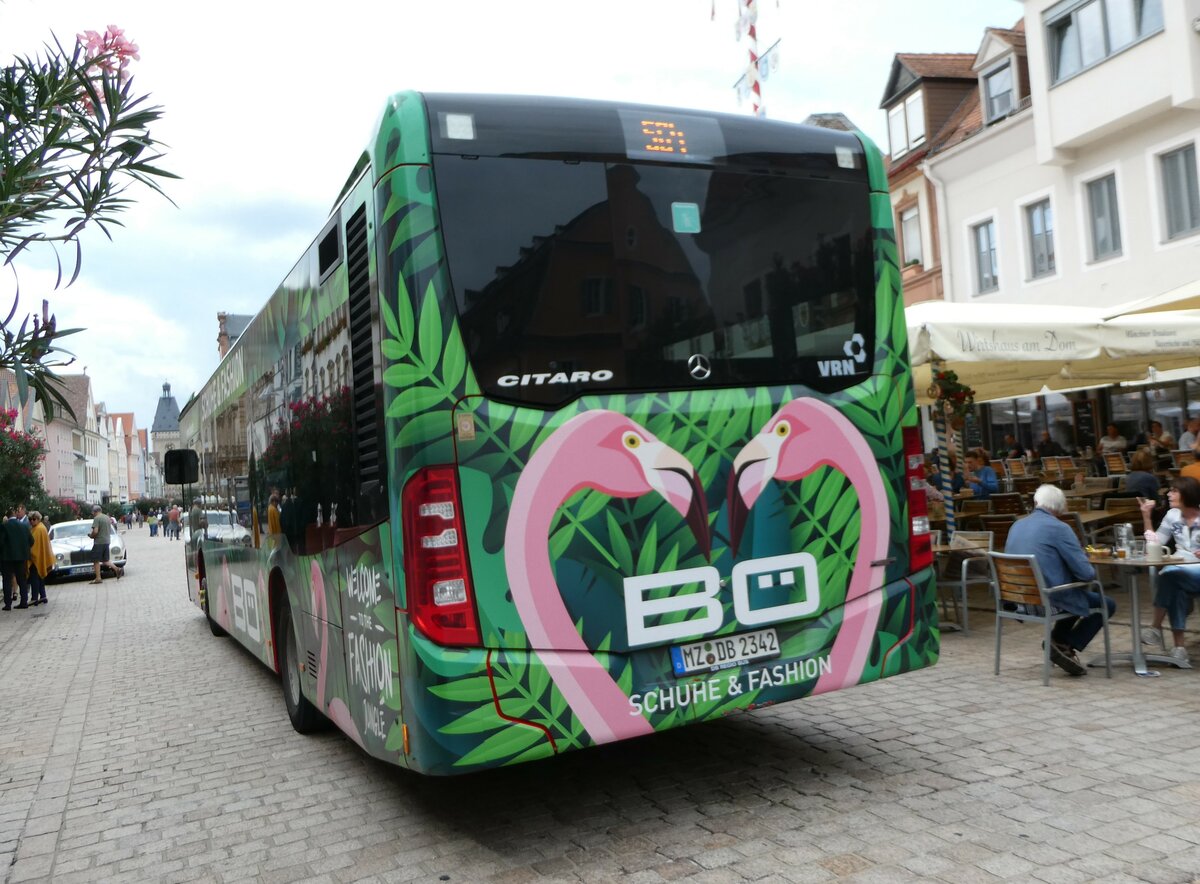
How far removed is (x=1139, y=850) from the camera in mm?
3984

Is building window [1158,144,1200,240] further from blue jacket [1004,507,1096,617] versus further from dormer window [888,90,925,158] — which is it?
blue jacket [1004,507,1096,617]

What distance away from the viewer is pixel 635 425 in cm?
445

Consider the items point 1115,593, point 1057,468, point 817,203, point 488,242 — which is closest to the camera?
point 488,242

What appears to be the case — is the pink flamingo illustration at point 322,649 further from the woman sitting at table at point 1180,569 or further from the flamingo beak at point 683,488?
the woman sitting at table at point 1180,569

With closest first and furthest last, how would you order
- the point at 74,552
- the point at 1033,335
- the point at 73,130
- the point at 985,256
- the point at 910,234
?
the point at 73,130 < the point at 1033,335 < the point at 985,256 < the point at 74,552 < the point at 910,234

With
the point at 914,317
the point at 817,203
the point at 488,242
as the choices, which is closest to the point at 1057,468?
the point at 914,317

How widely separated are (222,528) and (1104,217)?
17.3 m

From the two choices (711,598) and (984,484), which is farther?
(984,484)

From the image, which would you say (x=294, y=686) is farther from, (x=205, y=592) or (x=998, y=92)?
(x=998, y=92)

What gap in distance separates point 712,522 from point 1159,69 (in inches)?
674

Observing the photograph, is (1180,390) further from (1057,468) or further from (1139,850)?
(1139,850)

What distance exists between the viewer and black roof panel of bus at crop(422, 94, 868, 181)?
4336 mm

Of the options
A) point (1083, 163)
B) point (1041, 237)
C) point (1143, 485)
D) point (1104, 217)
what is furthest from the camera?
point (1041, 237)

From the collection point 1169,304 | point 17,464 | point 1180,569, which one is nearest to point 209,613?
point 1180,569
